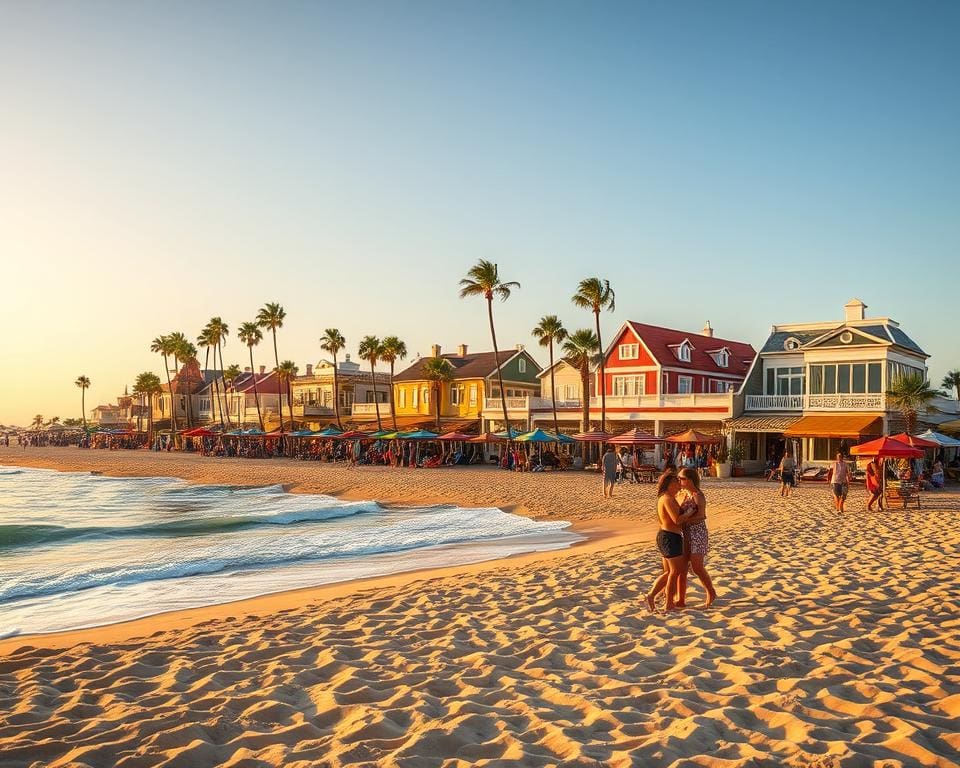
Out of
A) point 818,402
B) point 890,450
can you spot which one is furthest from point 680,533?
point 818,402

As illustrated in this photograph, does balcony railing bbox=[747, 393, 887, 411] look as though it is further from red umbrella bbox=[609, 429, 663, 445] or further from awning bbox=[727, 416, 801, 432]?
red umbrella bbox=[609, 429, 663, 445]

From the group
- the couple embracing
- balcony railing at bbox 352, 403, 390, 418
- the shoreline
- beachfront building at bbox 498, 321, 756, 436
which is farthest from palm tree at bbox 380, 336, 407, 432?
the couple embracing

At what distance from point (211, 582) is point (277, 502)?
14897 millimetres

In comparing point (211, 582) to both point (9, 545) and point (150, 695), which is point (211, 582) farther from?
point (9, 545)

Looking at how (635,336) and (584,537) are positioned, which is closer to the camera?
(584,537)

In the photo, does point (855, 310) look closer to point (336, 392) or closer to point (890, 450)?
point (890, 450)

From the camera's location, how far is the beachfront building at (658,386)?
124 feet

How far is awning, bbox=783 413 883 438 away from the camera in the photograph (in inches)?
1197

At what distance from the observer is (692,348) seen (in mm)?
42531

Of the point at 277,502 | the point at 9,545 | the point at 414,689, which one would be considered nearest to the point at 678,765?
the point at 414,689

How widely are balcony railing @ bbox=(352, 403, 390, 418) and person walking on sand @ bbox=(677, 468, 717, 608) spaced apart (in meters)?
49.6

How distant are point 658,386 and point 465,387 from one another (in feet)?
60.3

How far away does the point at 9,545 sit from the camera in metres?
19.6

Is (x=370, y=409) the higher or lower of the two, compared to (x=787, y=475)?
higher
